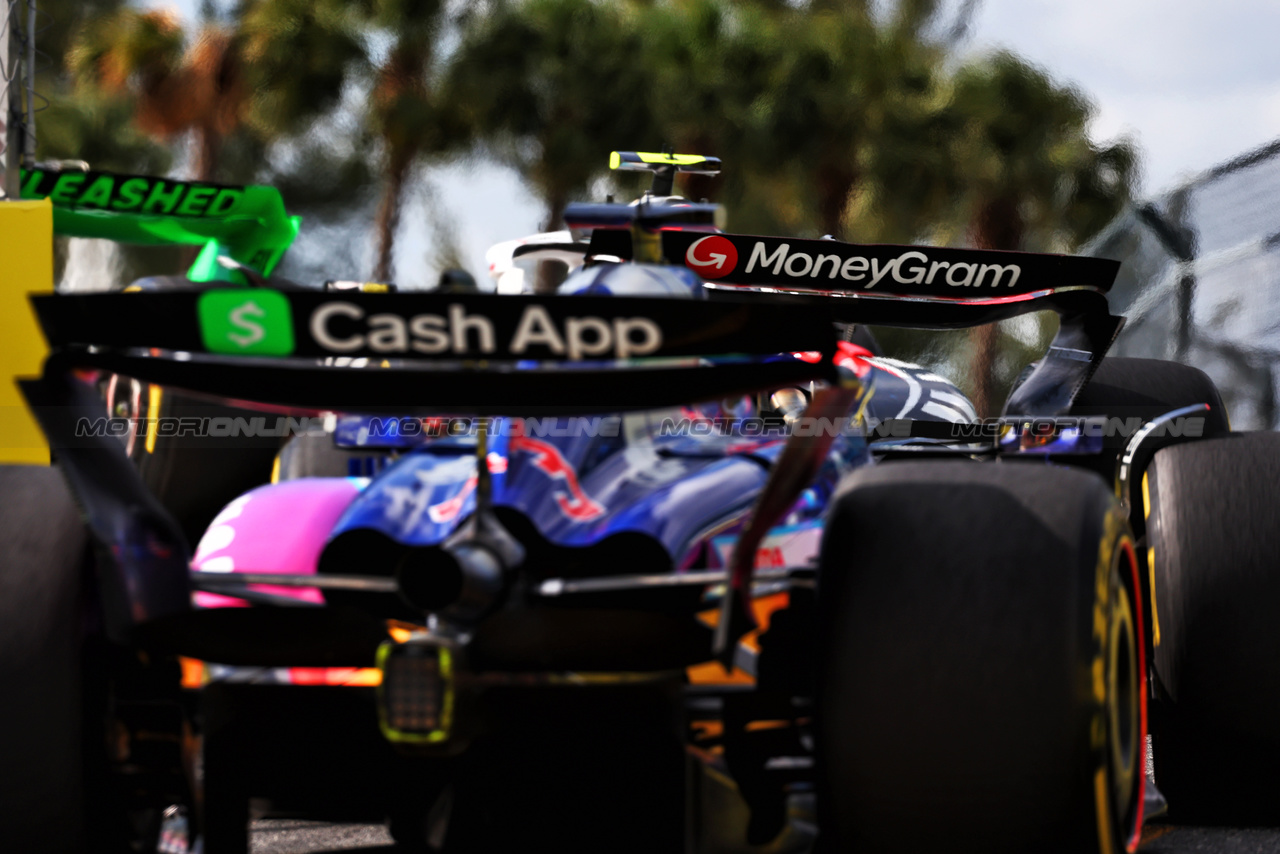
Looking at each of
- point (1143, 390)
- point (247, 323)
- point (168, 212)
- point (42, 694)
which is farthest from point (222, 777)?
point (168, 212)

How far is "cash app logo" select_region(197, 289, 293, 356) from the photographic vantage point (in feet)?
7.56

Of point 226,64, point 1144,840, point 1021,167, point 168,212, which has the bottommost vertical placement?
point 1144,840

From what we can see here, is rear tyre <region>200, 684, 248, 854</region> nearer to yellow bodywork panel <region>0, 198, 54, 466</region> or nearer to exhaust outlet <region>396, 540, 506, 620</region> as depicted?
exhaust outlet <region>396, 540, 506, 620</region>

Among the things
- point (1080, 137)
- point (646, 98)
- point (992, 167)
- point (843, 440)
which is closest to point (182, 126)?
point (646, 98)

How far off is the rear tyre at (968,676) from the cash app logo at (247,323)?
3.08ft

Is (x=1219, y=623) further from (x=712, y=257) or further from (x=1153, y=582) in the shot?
(x=712, y=257)

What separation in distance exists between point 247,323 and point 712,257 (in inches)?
85.0

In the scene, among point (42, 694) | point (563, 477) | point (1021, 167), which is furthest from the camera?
point (1021, 167)

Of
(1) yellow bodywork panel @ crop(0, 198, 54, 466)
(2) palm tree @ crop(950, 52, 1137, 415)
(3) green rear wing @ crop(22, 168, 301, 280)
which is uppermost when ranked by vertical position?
(2) palm tree @ crop(950, 52, 1137, 415)

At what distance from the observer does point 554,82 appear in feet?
82.3

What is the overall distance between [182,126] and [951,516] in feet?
77.9

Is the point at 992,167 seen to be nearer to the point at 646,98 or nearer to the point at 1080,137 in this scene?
the point at 1080,137

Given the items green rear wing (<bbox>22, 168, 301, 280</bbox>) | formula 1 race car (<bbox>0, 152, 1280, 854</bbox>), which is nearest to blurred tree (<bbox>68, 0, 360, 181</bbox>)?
green rear wing (<bbox>22, 168, 301, 280</bbox>)

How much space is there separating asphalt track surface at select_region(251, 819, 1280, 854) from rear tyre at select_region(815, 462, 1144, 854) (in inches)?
44.3
